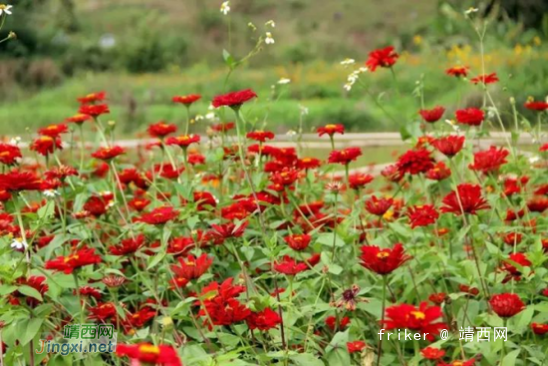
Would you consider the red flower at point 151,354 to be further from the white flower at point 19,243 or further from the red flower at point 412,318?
the white flower at point 19,243

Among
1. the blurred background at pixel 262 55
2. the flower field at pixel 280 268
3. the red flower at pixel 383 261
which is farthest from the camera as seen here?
the blurred background at pixel 262 55

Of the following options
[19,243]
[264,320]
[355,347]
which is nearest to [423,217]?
[355,347]

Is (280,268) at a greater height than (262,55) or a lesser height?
greater

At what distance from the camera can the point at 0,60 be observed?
41.1ft

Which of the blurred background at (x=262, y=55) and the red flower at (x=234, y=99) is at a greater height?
the red flower at (x=234, y=99)

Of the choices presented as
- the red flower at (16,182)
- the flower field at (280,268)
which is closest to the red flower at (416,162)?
the flower field at (280,268)

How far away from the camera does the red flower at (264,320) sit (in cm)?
148

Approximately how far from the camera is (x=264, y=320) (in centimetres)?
149

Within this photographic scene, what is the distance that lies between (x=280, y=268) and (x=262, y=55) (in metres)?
12.7

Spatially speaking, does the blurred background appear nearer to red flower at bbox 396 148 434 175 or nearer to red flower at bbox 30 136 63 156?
red flower at bbox 30 136 63 156

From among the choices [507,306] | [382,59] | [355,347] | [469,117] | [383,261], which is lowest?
[355,347]

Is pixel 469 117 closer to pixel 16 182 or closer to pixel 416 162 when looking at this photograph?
pixel 416 162

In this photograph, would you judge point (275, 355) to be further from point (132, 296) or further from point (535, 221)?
point (535, 221)

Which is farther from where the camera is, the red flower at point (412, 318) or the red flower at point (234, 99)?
the red flower at point (234, 99)
